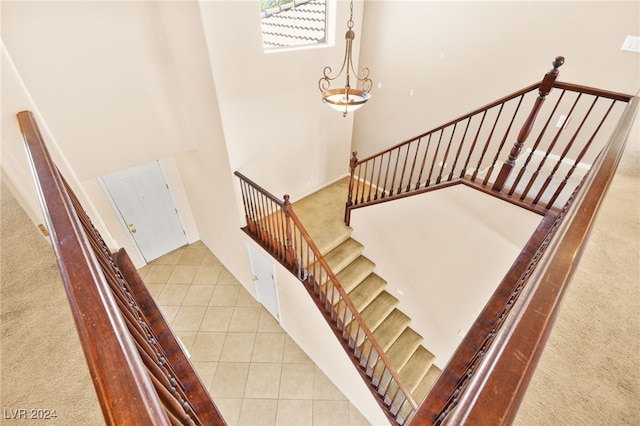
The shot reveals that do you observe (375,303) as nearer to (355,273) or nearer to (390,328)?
(390,328)

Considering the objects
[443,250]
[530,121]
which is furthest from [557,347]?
[443,250]

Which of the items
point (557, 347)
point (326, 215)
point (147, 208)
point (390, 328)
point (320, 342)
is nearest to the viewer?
point (557, 347)

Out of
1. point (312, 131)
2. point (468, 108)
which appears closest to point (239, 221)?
point (312, 131)

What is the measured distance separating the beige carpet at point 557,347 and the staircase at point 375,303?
2.91 meters

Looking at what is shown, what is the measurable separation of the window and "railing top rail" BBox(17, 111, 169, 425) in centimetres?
317

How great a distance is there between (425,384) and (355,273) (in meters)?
1.76

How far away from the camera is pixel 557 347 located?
969 mm

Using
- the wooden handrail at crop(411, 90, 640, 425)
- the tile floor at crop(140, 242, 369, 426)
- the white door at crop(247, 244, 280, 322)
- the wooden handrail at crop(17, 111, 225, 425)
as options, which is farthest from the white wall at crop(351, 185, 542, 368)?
the wooden handrail at crop(17, 111, 225, 425)

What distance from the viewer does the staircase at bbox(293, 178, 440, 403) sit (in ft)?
12.7

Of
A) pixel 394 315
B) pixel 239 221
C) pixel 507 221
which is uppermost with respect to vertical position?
pixel 507 221

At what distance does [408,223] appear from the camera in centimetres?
341

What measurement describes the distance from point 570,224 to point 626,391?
0.52m

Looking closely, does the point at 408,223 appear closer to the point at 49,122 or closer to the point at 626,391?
the point at 626,391

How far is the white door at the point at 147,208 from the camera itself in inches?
182
